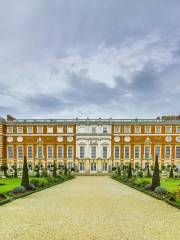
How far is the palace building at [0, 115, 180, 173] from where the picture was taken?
55.6 meters

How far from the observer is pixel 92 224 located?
29.8 feet

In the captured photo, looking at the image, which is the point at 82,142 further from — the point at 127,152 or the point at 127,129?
the point at 127,129

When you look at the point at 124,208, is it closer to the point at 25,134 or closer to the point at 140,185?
the point at 140,185

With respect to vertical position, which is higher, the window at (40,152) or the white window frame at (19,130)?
the white window frame at (19,130)

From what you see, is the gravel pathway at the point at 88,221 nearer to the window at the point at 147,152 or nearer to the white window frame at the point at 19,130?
the window at the point at 147,152

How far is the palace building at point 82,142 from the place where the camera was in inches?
2188

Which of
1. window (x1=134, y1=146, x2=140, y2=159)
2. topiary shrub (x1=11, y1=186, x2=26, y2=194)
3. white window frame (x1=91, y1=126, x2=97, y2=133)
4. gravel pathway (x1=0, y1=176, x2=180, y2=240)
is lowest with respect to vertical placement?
window (x1=134, y1=146, x2=140, y2=159)

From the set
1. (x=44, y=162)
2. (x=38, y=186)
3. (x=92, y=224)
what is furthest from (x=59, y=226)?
(x=44, y=162)

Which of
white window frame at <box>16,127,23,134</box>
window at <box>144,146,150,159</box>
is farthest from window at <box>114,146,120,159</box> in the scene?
white window frame at <box>16,127,23,134</box>

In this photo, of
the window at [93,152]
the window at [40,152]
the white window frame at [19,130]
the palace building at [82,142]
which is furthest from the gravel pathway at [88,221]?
the white window frame at [19,130]

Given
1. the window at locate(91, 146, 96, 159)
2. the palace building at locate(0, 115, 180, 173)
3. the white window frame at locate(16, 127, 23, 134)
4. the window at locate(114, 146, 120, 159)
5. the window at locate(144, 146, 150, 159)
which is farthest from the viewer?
the window at locate(91, 146, 96, 159)

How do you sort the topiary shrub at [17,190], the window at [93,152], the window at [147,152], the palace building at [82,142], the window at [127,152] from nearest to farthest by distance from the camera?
1. the topiary shrub at [17,190]
2. the window at [147,152]
3. the palace building at [82,142]
4. the window at [127,152]
5. the window at [93,152]

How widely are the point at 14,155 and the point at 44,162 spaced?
18.6ft

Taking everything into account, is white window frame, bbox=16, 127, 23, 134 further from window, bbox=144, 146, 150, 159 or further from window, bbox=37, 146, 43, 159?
window, bbox=144, 146, 150, 159
